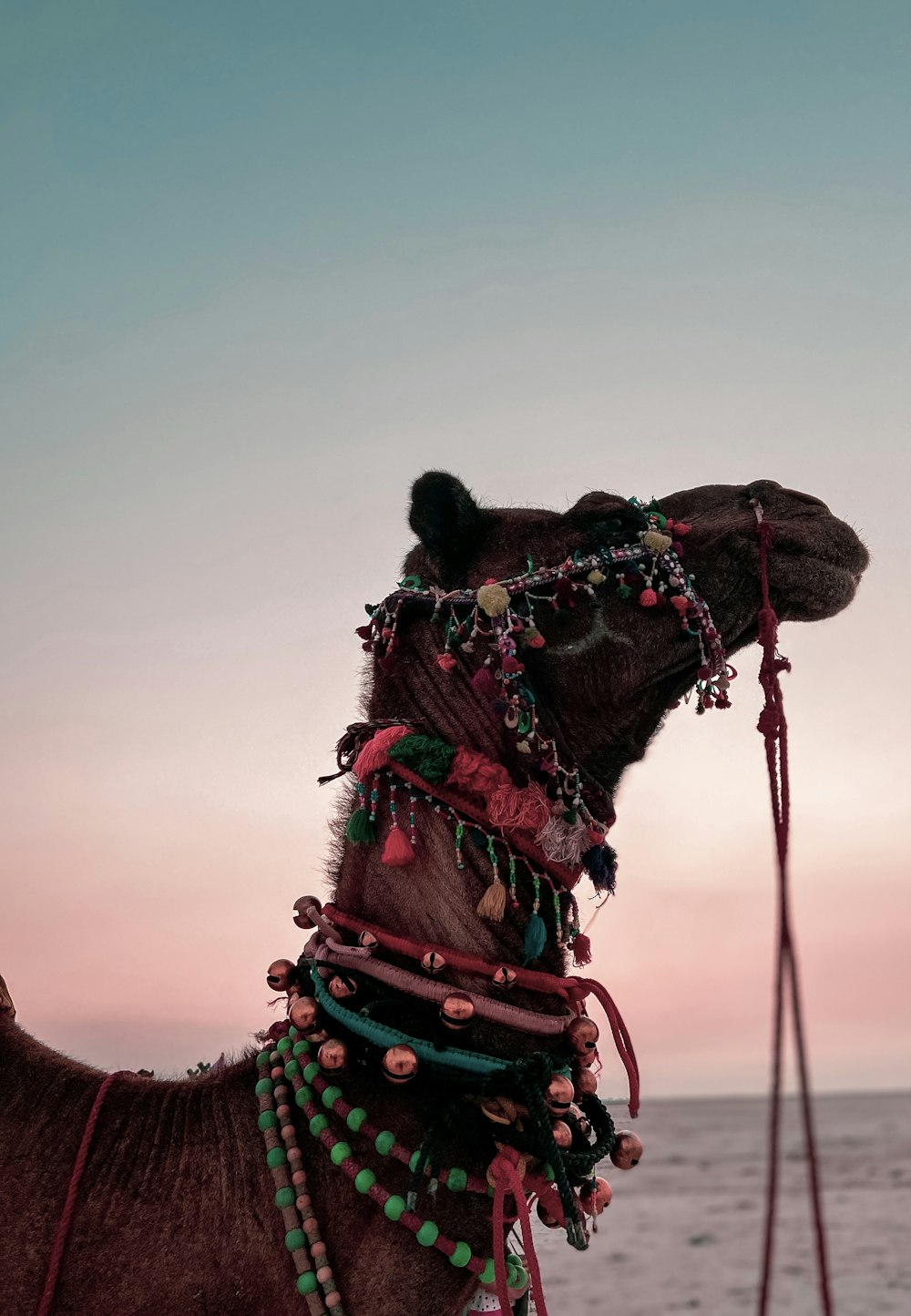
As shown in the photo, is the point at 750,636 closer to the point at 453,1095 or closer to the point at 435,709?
the point at 435,709

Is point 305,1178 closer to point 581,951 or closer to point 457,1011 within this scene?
point 457,1011

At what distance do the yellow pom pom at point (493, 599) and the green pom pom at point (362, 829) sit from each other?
75 centimetres

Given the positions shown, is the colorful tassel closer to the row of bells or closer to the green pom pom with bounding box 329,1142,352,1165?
the row of bells

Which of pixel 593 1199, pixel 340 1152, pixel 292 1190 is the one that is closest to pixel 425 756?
pixel 340 1152

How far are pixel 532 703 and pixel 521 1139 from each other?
1271mm

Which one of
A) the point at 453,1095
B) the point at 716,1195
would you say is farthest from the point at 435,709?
the point at 716,1195

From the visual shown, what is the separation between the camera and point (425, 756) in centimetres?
349

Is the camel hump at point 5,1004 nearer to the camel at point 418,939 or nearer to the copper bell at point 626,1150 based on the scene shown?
the camel at point 418,939

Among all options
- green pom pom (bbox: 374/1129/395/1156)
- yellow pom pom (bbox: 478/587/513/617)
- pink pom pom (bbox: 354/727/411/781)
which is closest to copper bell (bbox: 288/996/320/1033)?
green pom pom (bbox: 374/1129/395/1156)

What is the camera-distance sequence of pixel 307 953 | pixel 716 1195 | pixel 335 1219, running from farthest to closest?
pixel 716 1195, pixel 307 953, pixel 335 1219

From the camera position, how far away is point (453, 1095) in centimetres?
319

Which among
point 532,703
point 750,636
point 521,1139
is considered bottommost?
point 521,1139

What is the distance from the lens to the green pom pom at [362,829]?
11.7 ft

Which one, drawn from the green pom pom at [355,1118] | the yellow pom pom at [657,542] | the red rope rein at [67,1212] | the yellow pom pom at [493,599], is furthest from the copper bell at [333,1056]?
the yellow pom pom at [657,542]
